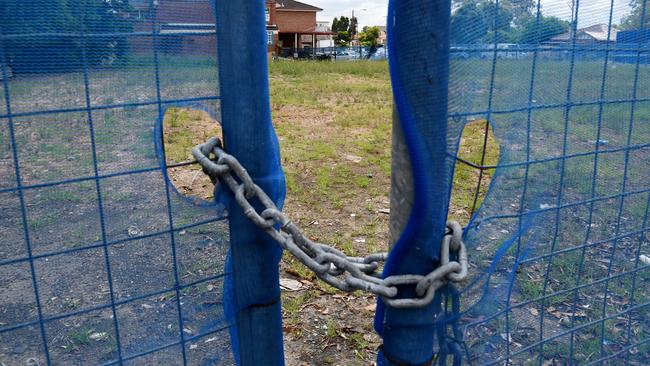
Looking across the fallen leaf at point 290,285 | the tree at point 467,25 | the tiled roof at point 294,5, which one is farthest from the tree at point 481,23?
the tiled roof at point 294,5

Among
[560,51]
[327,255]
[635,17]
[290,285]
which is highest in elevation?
[635,17]

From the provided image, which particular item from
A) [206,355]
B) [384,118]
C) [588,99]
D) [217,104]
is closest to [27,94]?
[217,104]

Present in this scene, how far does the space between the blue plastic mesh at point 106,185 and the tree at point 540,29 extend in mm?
774

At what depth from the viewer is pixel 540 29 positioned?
1.40 meters

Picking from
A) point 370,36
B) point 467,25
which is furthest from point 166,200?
point 370,36

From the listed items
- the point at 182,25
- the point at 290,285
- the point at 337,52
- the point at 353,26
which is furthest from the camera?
the point at 353,26

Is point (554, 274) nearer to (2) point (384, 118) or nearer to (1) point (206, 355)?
(1) point (206, 355)

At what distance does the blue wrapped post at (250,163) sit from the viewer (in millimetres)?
1211

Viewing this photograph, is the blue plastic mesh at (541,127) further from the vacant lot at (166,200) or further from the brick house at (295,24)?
the brick house at (295,24)

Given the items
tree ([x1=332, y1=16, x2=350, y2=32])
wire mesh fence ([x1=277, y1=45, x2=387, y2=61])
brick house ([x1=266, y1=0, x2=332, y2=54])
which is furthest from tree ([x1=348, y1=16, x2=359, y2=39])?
wire mesh fence ([x1=277, y1=45, x2=387, y2=61])

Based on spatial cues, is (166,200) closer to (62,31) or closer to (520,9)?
(62,31)

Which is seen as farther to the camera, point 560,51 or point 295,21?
point 295,21

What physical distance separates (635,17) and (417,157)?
1027 mm

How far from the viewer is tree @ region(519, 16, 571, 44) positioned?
138 cm
